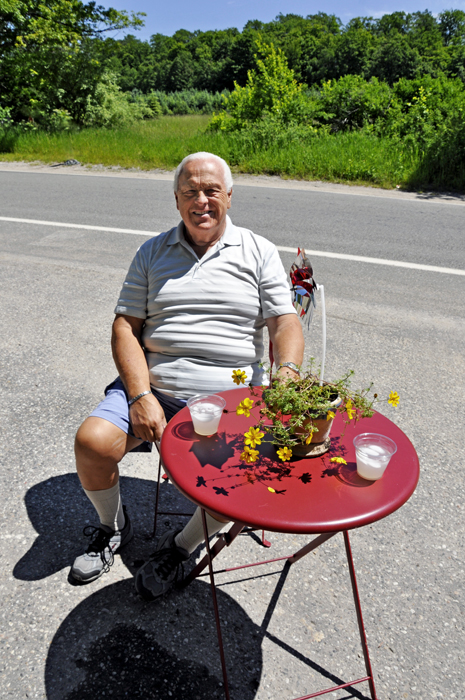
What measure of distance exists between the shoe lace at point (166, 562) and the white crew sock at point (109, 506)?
0.75 ft

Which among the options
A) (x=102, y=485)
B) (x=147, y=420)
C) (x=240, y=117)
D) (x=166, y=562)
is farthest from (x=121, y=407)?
(x=240, y=117)

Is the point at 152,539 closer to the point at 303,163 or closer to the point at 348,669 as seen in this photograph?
Answer: the point at 348,669

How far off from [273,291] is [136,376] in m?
0.71

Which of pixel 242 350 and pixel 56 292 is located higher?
pixel 242 350

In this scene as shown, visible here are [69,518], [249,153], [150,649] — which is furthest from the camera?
[249,153]

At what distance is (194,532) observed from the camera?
2.03m

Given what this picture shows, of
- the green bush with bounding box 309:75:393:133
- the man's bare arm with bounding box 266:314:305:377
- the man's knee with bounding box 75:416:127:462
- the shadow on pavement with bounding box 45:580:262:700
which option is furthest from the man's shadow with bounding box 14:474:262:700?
the green bush with bounding box 309:75:393:133

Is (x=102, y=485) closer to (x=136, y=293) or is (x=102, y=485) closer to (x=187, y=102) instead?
(x=136, y=293)

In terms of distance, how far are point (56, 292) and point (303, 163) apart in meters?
7.09

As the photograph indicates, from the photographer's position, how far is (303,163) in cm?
1037

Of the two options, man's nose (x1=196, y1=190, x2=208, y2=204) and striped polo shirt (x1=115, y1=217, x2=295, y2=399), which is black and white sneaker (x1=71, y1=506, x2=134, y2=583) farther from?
man's nose (x1=196, y1=190, x2=208, y2=204)

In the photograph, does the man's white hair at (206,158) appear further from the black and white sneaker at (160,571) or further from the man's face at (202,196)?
the black and white sneaker at (160,571)

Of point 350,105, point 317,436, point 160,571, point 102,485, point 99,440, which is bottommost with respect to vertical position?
point 160,571

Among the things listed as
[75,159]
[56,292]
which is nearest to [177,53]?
[75,159]
